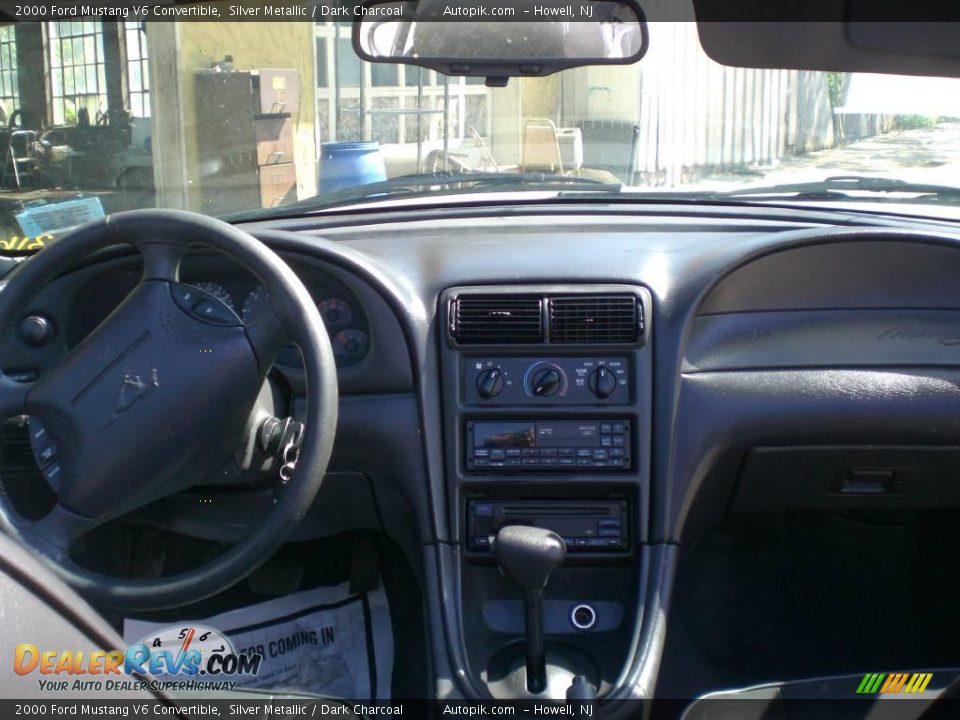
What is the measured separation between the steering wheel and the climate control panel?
0.65 m

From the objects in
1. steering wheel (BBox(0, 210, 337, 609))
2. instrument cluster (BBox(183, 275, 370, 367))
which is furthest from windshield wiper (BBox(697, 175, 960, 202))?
steering wheel (BBox(0, 210, 337, 609))

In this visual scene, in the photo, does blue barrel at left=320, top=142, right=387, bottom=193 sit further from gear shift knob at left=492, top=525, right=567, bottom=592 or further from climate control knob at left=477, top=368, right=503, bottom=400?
gear shift knob at left=492, top=525, right=567, bottom=592

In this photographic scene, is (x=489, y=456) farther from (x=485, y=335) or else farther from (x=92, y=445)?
(x=92, y=445)

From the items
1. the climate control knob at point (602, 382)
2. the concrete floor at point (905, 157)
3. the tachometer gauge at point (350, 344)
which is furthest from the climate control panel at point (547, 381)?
the concrete floor at point (905, 157)

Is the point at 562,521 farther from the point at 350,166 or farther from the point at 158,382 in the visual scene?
the point at 350,166

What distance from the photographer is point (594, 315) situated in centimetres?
283

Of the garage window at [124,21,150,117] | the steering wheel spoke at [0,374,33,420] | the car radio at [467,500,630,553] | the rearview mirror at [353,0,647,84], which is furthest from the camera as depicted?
the garage window at [124,21,150,117]

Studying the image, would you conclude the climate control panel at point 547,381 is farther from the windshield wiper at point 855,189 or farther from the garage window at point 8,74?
the garage window at point 8,74

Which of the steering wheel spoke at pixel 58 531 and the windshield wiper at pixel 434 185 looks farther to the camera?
the windshield wiper at pixel 434 185

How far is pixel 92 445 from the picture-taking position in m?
2.24

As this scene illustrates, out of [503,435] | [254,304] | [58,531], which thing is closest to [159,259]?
[254,304]

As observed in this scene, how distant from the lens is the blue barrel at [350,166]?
352 centimetres

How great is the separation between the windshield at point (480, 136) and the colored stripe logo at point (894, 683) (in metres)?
1.37

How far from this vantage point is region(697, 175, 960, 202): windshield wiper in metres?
3.22
